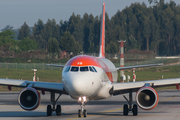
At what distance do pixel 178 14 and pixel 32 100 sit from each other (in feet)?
605

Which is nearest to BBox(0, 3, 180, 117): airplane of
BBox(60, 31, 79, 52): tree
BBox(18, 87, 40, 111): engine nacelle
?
BBox(18, 87, 40, 111): engine nacelle

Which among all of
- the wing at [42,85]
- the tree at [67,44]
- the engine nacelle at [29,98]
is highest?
the tree at [67,44]

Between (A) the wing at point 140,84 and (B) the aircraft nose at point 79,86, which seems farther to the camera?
(A) the wing at point 140,84

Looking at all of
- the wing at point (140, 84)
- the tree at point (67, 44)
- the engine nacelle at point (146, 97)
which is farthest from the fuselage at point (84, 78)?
the tree at point (67, 44)

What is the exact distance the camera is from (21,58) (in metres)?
113

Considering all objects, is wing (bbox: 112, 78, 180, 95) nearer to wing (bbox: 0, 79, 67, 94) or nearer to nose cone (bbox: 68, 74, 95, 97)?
wing (bbox: 0, 79, 67, 94)

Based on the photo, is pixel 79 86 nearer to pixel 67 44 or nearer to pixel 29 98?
pixel 29 98

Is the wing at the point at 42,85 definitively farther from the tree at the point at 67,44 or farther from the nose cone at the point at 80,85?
the tree at the point at 67,44

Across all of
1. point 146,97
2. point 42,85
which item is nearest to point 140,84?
point 146,97

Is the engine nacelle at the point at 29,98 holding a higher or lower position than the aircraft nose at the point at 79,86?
lower

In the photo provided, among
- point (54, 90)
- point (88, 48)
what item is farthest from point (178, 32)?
point (54, 90)

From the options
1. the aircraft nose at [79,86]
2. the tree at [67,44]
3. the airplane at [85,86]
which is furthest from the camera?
the tree at [67,44]

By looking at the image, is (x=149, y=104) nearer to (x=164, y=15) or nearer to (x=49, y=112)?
(x=49, y=112)

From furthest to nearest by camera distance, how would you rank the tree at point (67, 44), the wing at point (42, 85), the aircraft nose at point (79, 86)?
the tree at point (67, 44)
the wing at point (42, 85)
the aircraft nose at point (79, 86)
